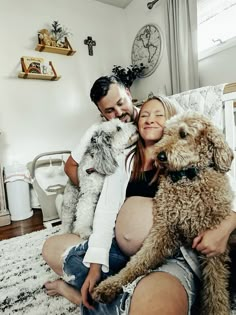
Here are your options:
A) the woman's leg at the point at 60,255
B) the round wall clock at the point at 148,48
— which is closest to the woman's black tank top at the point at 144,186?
the woman's leg at the point at 60,255

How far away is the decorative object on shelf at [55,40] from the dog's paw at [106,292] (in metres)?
2.82

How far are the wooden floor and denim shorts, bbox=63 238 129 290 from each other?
1454 mm

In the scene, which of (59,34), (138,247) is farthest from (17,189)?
(138,247)

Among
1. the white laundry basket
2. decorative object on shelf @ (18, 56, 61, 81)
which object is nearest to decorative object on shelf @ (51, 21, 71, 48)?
decorative object on shelf @ (18, 56, 61, 81)

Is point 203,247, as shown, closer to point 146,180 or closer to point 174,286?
point 174,286

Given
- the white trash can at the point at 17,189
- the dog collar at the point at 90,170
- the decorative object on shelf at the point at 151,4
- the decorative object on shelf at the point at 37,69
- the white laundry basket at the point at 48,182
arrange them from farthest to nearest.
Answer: the decorative object on shelf at the point at 151,4
the decorative object on shelf at the point at 37,69
the white trash can at the point at 17,189
the white laundry basket at the point at 48,182
the dog collar at the point at 90,170

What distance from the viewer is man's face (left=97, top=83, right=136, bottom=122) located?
48.3 inches

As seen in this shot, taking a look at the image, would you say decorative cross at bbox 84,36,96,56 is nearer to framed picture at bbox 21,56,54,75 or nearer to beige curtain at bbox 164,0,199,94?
framed picture at bbox 21,56,54,75

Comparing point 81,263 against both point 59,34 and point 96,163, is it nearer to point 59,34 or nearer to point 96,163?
point 96,163

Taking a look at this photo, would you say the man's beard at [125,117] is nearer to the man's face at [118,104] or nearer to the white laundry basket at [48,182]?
the man's face at [118,104]

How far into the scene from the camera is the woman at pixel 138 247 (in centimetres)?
60

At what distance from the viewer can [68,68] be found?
3.09 m

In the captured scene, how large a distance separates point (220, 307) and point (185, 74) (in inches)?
88.4

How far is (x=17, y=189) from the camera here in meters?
2.53
